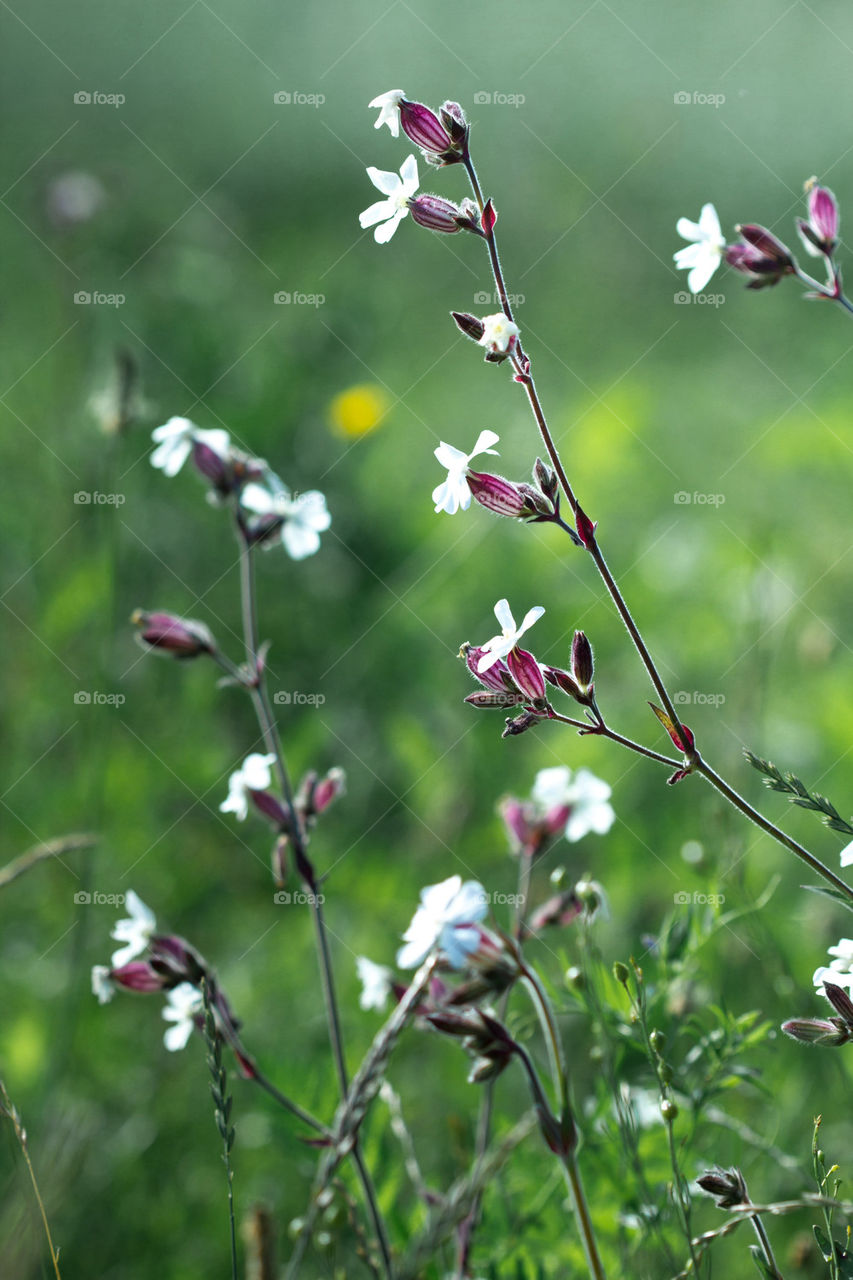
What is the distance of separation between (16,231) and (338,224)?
4.10ft

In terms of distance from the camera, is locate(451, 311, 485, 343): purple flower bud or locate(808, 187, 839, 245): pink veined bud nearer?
locate(451, 311, 485, 343): purple flower bud

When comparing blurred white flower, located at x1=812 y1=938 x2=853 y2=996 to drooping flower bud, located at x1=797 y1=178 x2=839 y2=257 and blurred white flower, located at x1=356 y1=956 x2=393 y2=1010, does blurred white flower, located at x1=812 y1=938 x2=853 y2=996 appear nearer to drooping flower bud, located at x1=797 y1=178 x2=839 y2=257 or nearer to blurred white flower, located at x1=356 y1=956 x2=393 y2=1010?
blurred white flower, located at x1=356 y1=956 x2=393 y2=1010

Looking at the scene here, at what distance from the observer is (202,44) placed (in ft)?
19.1

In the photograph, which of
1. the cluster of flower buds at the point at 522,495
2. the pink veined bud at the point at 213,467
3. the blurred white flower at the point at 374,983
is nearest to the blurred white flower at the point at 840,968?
the cluster of flower buds at the point at 522,495

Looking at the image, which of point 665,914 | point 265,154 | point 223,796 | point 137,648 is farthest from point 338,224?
point 665,914

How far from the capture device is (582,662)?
1.00 meters

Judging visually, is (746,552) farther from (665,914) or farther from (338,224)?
(338,224)

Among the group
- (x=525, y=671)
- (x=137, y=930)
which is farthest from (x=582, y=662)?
(x=137, y=930)

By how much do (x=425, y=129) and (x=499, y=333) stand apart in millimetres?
269

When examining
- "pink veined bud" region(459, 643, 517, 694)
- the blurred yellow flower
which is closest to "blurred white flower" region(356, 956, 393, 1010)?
"pink veined bud" region(459, 643, 517, 694)

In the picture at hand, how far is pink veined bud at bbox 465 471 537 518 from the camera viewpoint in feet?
3.31

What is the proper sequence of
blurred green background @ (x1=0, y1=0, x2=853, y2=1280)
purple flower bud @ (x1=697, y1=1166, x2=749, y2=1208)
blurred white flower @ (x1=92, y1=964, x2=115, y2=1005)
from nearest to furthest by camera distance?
1. purple flower bud @ (x1=697, y1=1166, x2=749, y2=1208)
2. blurred white flower @ (x1=92, y1=964, x2=115, y2=1005)
3. blurred green background @ (x1=0, y1=0, x2=853, y2=1280)

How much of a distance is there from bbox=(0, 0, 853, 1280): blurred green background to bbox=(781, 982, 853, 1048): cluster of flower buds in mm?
372

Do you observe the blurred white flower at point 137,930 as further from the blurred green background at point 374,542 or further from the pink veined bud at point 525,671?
the pink veined bud at point 525,671
